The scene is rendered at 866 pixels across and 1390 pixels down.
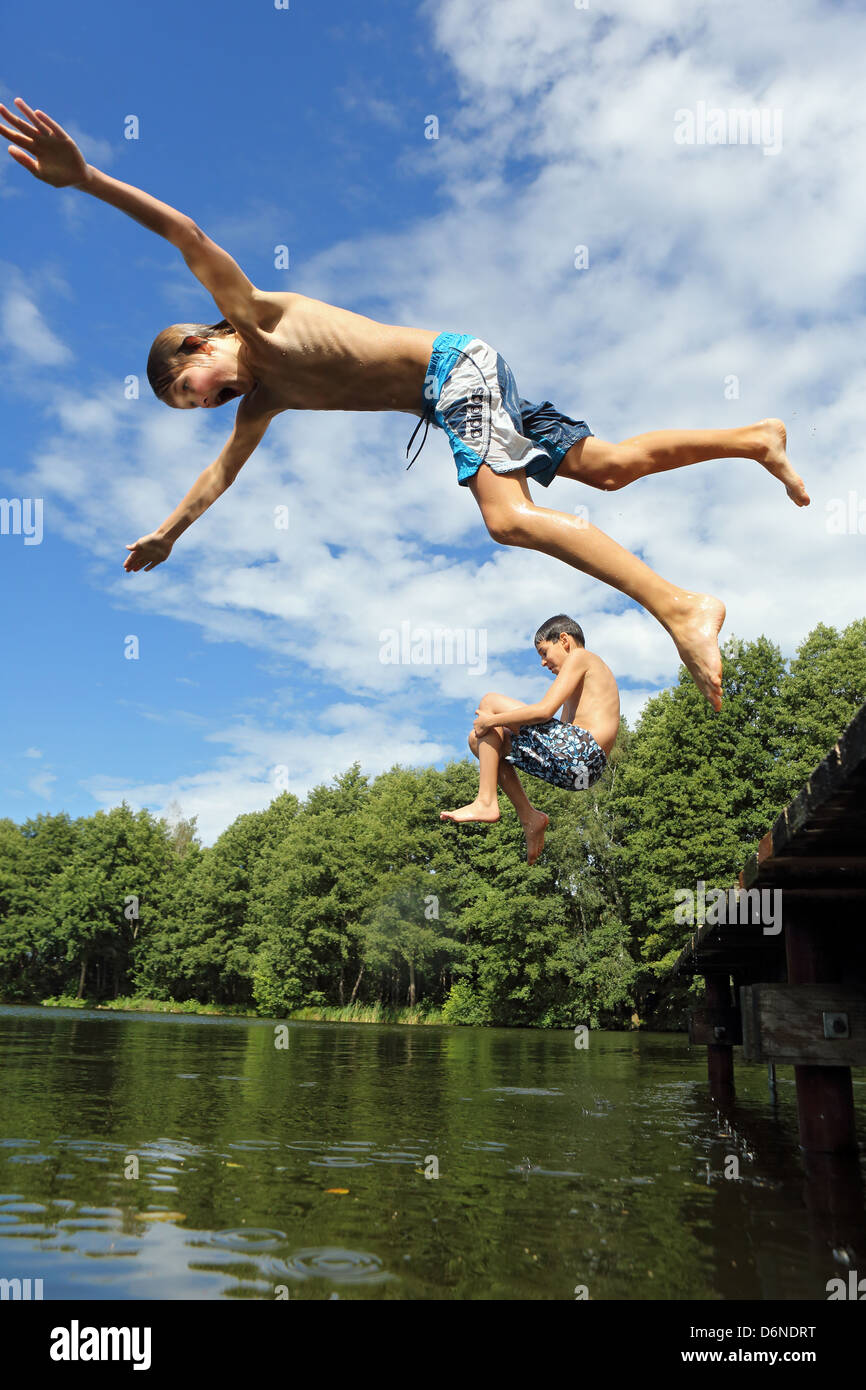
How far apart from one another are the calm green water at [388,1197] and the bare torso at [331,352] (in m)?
2.55

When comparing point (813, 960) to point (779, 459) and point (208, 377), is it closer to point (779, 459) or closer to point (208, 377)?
point (779, 459)

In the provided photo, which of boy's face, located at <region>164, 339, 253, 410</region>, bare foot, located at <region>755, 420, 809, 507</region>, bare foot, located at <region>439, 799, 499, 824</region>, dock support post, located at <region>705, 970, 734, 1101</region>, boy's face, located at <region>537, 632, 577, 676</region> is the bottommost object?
dock support post, located at <region>705, 970, 734, 1101</region>

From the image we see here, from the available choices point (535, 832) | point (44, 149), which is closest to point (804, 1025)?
point (535, 832)

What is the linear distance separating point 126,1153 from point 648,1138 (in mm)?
3293

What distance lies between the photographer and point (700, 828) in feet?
109

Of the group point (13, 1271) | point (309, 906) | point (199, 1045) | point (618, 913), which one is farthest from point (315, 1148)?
point (309, 906)

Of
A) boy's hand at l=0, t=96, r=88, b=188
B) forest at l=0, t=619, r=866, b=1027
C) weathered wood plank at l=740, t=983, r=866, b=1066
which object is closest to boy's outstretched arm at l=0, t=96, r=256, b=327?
boy's hand at l=0, t=96, r=88, b=188

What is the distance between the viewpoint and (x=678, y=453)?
3014mm

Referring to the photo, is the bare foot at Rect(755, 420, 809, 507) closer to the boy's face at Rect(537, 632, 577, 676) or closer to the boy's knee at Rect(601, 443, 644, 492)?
the boy's knee at Rect(601, 443, 644, 492)

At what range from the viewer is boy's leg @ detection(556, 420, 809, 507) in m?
3.00

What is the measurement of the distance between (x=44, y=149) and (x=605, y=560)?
1.86 metres

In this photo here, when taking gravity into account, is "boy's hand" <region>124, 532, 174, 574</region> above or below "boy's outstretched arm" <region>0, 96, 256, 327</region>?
below

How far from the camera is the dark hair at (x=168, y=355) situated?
2.93 meters

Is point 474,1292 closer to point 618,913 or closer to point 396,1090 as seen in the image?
point 396,1090
